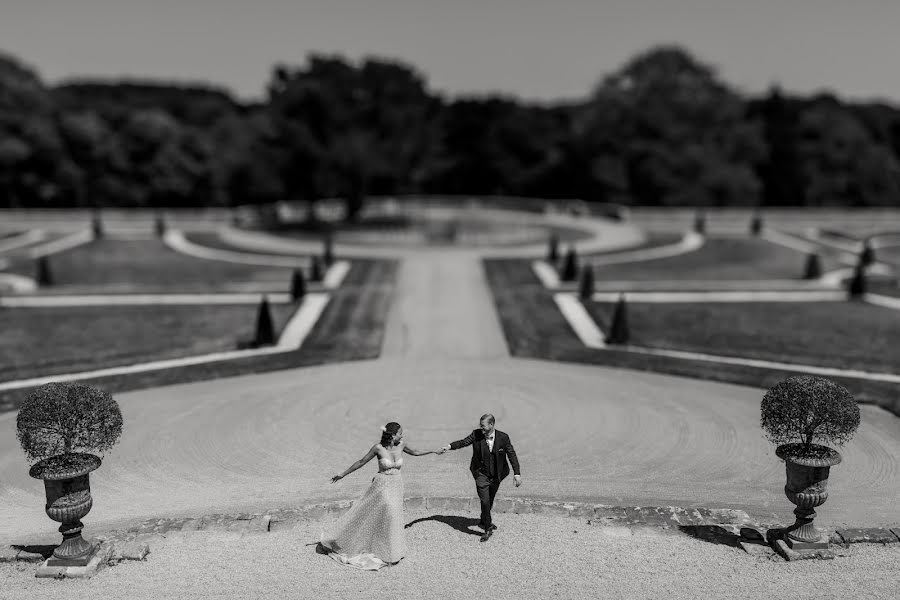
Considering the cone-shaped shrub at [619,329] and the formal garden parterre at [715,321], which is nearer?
the formal garden parterre at [715,321]

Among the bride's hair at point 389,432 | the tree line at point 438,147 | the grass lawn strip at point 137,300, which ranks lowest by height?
the grass lawn strip at point 137,300

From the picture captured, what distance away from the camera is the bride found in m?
10.3

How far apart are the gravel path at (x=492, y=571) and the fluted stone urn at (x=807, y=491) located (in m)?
0.33

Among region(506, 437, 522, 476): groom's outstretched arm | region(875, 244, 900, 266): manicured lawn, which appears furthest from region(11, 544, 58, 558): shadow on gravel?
region(875, 244, 900, 266): manicured lawn

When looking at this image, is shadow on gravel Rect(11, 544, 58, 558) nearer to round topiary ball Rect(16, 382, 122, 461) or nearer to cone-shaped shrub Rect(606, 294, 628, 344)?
round topiary ball Rect(16, 382, 122, 461)

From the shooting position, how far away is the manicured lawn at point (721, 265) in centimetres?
3916

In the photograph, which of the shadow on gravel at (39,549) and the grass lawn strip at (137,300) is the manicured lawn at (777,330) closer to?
the grass lawn strip at (137,300)

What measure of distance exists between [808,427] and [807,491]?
99cm

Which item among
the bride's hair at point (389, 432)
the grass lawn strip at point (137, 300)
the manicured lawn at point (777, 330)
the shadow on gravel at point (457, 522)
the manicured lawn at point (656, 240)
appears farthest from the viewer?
the manicured lawn at point (656, 240)

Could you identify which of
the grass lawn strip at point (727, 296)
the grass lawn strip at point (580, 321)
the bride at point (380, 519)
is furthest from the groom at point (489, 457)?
the grass lawn strip at point (727, 296)

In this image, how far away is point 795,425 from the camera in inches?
434

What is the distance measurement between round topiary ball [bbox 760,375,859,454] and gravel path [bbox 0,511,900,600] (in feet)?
6.51

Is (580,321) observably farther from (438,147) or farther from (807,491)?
(438,147)

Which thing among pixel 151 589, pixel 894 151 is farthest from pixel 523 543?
pixel 894 151
